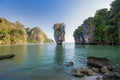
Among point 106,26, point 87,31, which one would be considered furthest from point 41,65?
point 87,31

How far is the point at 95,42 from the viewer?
107 meters

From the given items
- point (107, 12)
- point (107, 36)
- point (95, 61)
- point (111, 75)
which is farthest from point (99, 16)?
point (111, 75)

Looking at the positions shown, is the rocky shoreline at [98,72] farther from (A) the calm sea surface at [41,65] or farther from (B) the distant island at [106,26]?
(B) the distant island at [106,26]

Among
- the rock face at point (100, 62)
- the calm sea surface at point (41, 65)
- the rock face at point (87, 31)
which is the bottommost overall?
the calm sea surface at point (41, 65)

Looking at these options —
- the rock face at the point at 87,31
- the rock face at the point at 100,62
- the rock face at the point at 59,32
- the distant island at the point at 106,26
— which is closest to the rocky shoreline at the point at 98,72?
the rock face at the point at 100,62

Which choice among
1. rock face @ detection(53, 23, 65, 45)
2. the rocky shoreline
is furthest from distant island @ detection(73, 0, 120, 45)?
the rocky shoreline

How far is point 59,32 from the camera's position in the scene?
13600 cm

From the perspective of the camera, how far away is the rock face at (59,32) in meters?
134

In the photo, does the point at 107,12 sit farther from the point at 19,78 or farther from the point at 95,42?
the point at 19,78

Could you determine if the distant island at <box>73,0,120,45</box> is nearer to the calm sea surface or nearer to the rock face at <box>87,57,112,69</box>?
the calm sea surface

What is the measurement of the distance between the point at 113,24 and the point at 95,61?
6929cm

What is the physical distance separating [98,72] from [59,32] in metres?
119

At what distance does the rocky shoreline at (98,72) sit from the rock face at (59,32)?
110743mm

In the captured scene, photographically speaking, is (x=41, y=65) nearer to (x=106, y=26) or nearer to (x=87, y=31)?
(x=106, y=26)
